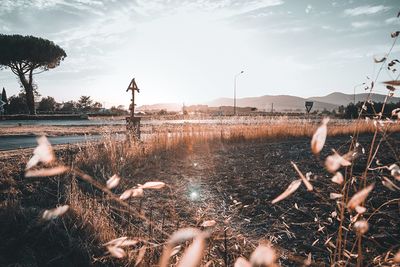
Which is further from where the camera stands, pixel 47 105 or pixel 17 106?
pixel 47 105

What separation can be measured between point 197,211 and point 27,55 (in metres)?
39.1

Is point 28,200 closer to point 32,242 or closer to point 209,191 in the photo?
point 32,242

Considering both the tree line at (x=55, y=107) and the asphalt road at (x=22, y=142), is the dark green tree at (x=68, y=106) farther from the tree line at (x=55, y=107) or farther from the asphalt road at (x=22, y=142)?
the asphalt road at (x=22, y=142)

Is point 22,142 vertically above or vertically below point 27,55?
below

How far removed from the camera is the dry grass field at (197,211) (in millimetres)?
1471

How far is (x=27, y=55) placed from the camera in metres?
35.3

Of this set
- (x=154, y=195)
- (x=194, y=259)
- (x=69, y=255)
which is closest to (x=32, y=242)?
(x=69, y=255)

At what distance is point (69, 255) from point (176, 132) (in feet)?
19.5

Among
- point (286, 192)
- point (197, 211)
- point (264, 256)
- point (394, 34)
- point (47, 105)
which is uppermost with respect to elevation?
point (47, 105)

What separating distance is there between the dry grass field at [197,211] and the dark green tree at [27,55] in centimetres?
3445

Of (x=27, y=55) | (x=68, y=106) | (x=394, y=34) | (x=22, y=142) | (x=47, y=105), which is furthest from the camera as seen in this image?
(x=68, y=106)

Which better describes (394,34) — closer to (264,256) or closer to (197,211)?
(264,256)

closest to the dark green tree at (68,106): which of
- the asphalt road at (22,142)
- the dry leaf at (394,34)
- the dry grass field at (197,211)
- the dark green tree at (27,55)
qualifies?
the dark green tree at (27,55)

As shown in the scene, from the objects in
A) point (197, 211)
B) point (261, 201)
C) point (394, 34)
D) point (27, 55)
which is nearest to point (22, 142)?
point (197, 211)
